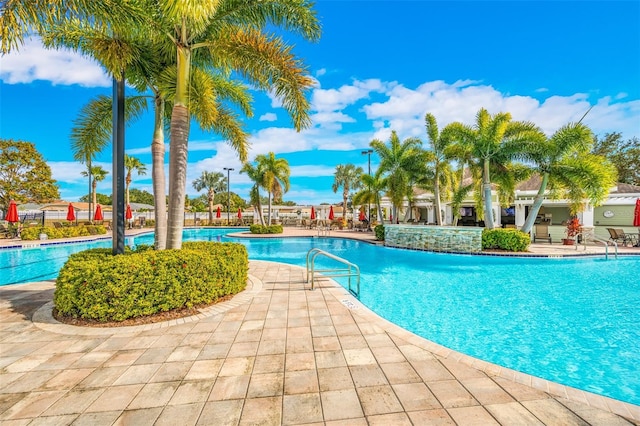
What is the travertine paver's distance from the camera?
2.40 metres

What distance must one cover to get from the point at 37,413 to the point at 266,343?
216 cm

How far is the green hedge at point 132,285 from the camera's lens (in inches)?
168

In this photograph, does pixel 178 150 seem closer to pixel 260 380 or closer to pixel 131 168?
pixel 260 380

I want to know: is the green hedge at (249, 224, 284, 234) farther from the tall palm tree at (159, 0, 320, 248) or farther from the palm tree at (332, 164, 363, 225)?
the palm tree at (332, 164, 363, 225)

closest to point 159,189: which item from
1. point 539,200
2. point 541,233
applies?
point 539,200

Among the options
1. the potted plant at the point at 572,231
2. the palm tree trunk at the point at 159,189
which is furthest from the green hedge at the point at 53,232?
the potted plant at the point at 572,231

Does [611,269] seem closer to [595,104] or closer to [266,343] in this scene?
[595,104]

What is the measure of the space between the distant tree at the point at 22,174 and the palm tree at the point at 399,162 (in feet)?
81.2

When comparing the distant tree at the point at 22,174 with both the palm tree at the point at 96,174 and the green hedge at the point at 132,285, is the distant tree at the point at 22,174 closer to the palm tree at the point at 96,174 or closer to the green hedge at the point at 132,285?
the palm tree at the point at 96,174

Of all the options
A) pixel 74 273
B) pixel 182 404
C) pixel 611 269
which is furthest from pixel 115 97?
pixel 611 269

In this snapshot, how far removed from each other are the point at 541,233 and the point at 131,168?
37974 mm

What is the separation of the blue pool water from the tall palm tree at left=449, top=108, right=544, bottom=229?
4545 millimetres

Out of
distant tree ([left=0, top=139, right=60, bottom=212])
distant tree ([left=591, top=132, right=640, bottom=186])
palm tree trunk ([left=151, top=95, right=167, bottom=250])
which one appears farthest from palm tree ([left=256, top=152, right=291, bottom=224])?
distant tree ([left=591, top=132, right=640, bottom=186])

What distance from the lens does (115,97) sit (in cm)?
542
